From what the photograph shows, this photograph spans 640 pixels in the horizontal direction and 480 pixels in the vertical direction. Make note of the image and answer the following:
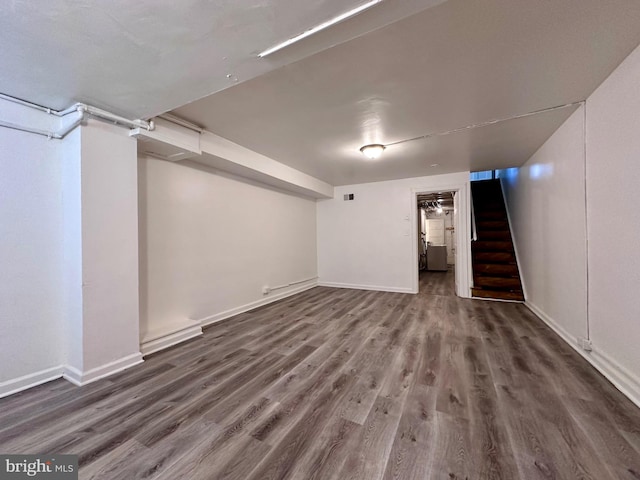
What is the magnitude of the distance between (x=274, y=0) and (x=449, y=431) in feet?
7.87

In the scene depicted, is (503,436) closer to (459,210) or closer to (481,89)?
(481,89)

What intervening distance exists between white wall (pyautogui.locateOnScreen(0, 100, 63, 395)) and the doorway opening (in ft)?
19.9

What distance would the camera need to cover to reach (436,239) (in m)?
10.2

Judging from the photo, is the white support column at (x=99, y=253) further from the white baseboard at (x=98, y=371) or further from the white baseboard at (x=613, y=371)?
the white baseboard at (x=613, y=371)

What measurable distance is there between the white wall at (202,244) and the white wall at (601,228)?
3.92m

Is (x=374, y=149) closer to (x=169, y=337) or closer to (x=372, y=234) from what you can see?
(x=372, y=234)

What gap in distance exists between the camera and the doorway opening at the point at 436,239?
6.95m

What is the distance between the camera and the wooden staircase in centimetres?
442

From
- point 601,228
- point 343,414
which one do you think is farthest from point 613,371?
point 343,414

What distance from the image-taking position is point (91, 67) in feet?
5.05

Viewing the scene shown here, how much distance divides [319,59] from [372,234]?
13.5 feet

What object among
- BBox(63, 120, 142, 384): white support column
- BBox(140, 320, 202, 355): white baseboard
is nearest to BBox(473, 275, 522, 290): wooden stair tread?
BBox(140, 320, 202, 355): white baseboard

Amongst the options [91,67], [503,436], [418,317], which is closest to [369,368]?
[503,436]

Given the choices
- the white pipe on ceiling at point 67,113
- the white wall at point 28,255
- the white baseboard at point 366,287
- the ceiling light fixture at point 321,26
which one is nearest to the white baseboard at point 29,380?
the white wall at point 28,255
